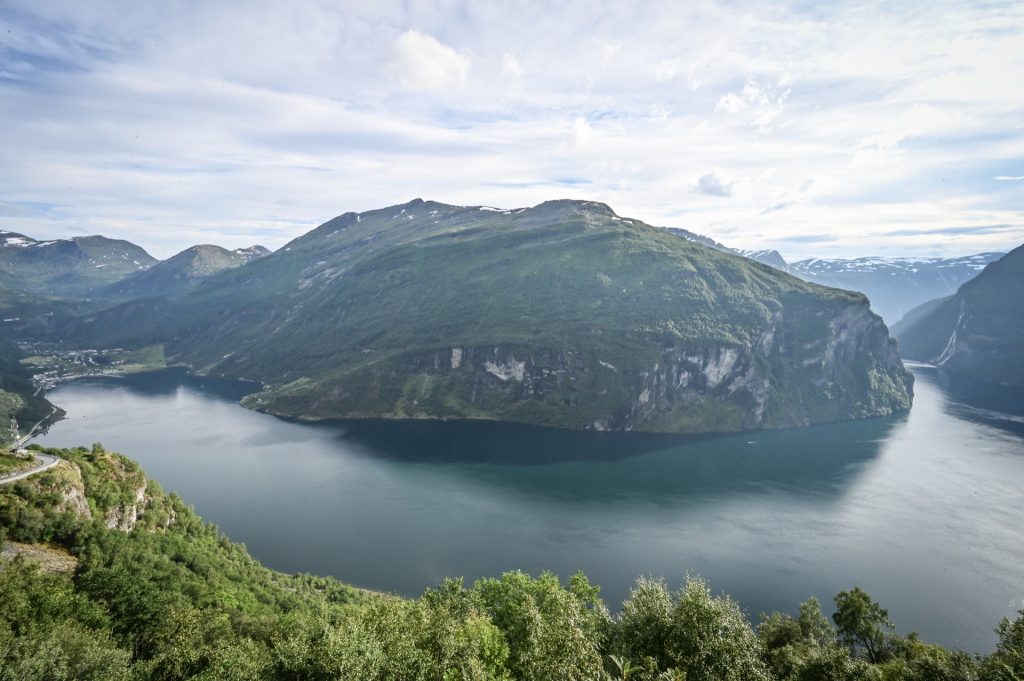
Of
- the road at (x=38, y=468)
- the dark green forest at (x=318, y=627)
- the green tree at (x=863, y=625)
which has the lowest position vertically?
the green tree at (x=863, y=625)

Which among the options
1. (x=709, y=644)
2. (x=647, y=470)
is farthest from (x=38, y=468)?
(x=647, y=470)

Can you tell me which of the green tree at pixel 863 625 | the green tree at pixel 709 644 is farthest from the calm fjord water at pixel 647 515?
the green tree at pixel 709 644

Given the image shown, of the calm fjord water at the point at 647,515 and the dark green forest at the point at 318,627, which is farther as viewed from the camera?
the calm fjord water at the point at 647,515

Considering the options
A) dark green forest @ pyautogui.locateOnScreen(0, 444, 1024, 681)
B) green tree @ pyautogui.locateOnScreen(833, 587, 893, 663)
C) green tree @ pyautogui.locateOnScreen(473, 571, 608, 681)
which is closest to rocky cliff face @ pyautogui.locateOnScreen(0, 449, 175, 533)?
dark green forest @ pyautogui.locateOnScreen(0, 444, 1024, 681)

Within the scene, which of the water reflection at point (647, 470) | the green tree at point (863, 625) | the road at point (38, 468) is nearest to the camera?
the road at point (38, 468)

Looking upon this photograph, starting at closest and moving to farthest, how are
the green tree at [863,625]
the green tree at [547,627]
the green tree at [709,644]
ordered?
the green tree at [547,627]
the green tree at [709,644]
the green tree at [863,625]

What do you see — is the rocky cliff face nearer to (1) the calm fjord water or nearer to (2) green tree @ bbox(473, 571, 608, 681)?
(1) the calm fjord water

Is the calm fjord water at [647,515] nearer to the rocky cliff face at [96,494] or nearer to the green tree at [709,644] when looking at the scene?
the rocky cliff face at [96,494]
